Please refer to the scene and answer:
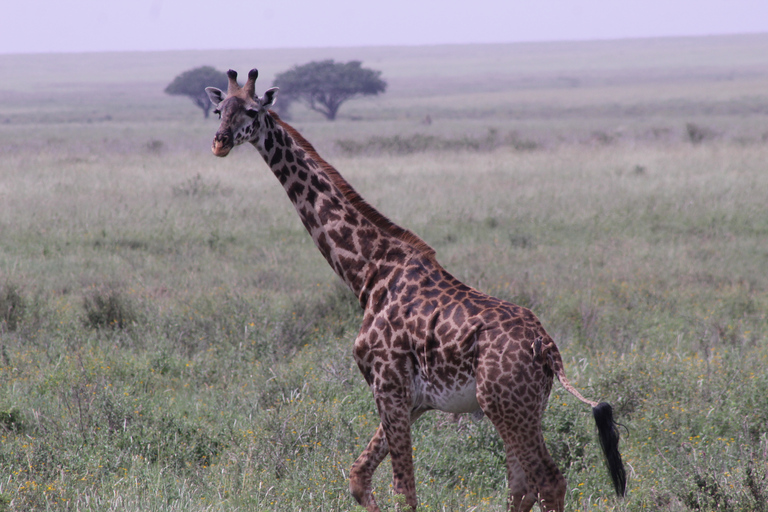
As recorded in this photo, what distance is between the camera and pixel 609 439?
11.9 feet

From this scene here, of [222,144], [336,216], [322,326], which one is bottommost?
[322,326]

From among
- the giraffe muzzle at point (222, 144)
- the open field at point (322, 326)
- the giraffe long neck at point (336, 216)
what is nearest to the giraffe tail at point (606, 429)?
the open field at point (322, 326)

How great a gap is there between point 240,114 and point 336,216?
78cm

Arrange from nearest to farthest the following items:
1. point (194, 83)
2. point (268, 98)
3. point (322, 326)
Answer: point (268, 98), point (322, 326), point (194, 83)

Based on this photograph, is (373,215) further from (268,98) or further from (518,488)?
(518,488)

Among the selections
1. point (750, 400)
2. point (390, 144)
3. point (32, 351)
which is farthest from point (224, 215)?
point (390, 144)

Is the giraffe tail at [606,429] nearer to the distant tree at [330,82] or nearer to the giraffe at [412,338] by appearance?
the giraffe at [412,338]

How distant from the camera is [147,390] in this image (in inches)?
252

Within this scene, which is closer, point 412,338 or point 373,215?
point 412,338

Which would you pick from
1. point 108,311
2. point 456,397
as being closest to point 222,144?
point 456,397

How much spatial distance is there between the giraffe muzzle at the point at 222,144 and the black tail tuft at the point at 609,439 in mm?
2264

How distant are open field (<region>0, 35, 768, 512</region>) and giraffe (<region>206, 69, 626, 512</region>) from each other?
64 cm

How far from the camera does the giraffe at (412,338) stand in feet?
11.9

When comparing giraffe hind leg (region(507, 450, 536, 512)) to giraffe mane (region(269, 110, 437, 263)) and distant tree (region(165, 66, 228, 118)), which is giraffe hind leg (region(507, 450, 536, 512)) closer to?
giraffe mane (region(269, 110, 437, 263))
